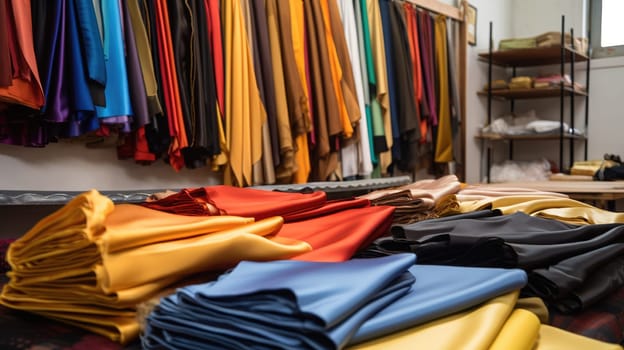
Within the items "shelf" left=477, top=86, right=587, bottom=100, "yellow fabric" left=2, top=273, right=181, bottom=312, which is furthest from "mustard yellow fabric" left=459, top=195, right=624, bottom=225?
"shelf" left=477, top=86, right=587, bottom=100

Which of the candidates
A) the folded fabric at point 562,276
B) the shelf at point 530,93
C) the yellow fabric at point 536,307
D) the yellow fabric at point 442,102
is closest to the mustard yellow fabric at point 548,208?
the folded fabric at point 562,276

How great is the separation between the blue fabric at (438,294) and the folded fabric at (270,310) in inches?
0.6

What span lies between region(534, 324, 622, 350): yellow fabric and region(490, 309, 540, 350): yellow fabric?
0.06 feet

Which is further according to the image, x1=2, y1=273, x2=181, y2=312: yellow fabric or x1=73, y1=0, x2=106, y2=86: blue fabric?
x1=73, y1=0, x2=106, y2=86: blue fabric

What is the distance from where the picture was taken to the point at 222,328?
47 centimetres

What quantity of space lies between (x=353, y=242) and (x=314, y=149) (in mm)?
2076

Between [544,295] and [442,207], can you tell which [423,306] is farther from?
[442,207]

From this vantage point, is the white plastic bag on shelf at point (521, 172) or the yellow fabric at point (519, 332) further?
the white plastic bag on shelf at point (521, 172)

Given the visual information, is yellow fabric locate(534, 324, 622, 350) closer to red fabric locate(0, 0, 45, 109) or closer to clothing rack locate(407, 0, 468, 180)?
red fabric locate(0, 0, 45, 109)

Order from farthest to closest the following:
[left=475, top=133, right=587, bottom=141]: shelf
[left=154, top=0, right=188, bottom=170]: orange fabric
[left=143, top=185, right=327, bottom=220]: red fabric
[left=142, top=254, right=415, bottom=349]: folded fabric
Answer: [left=475, top=133, right=587, bottom=141]: shelf
[left=154, top=0, right=188, bottom=170]: orange fabric
[left=143, top=185, right=327, bottom=220]: red fabric
[left=142, top=254, right=415, bottom=349]: folded fabric

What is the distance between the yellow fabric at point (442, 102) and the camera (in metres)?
3.79

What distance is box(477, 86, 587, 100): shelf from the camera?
4.13 metres

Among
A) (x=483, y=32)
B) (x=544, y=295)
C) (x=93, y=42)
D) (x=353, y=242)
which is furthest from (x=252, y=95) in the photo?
(x=483, y=32)

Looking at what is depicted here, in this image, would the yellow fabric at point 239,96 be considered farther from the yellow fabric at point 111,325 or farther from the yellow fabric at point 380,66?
the yellow fabric at point 111,325
